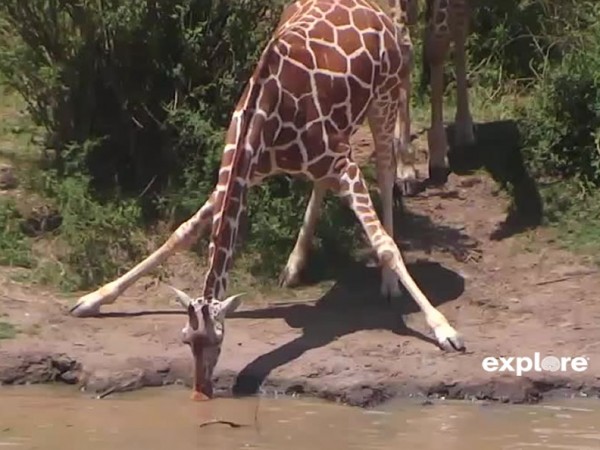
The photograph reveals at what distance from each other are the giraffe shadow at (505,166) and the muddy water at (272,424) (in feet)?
8.12

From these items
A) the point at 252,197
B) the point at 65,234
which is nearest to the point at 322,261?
the point at 252,197

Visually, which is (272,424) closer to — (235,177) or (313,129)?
(235,177)

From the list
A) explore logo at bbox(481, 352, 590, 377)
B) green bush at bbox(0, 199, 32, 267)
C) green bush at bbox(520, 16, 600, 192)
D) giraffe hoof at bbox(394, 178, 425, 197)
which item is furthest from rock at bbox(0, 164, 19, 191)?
explore logo at bbox(481, 352, 590, 377)

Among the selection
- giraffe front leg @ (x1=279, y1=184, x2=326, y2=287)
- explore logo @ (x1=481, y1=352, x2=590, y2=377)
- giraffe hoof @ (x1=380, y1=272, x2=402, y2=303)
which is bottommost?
explore logo @ (x1=481, y1=352, x2=590, y2=377)

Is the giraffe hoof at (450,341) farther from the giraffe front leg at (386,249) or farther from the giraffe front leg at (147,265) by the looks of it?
the giraffe front leg at (147,265)

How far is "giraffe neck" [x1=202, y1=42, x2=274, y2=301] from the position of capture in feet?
25.2

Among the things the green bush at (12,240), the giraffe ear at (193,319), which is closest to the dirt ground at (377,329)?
the green bush at (12,240)

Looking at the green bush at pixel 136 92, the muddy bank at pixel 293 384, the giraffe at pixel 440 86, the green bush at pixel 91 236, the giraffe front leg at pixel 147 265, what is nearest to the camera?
the muddy bank at pixel 293 384

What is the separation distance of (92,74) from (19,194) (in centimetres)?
90

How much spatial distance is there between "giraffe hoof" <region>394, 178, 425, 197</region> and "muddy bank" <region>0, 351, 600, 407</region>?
2588mm

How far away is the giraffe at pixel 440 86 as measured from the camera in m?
10.1

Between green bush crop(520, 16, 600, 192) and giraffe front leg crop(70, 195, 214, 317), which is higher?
green bush crop(520, 16, 600, 192)

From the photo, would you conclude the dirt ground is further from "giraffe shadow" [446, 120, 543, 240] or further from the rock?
the rock

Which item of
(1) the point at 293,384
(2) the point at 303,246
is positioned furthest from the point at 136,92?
(1) the point at 293,384
